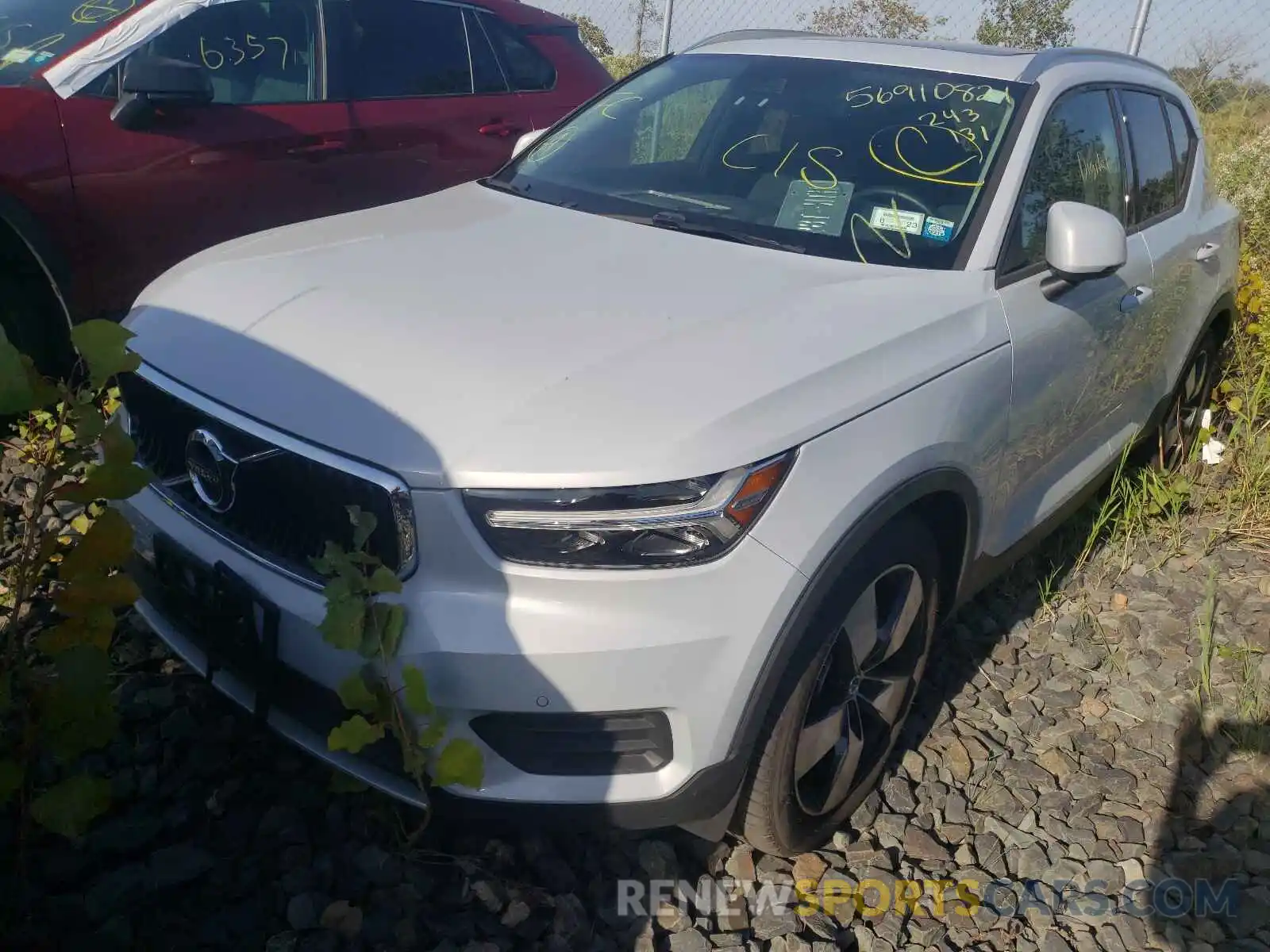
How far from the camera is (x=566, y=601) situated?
1.83 meters

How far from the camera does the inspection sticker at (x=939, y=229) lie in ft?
8.79

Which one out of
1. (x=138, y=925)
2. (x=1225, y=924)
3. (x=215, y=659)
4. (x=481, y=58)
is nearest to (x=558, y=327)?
(x=215, y=659)

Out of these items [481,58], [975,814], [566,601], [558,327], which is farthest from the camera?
[481,58]

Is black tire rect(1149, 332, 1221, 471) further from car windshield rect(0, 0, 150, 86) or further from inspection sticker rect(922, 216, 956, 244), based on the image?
car windshield rect(0, 0, 150, 86)

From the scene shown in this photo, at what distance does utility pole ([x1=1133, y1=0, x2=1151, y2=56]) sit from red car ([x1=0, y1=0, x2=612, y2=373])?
15.2 feet

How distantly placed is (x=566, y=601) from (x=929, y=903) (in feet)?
4.09

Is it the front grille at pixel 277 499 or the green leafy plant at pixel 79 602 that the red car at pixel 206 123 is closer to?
the front grille at pixel 277 499

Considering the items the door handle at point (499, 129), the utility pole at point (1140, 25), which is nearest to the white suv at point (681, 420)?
the door handle at point (499, 129)

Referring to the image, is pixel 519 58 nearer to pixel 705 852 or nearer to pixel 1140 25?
pixel 705 852

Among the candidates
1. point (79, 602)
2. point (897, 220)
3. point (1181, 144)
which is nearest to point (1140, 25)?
point (1181, 144)

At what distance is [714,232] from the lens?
2795 mm

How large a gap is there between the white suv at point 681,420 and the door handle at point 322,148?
1241 millimetres

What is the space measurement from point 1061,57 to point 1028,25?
6.63m

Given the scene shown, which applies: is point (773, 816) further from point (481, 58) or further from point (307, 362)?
point (481, 58)
